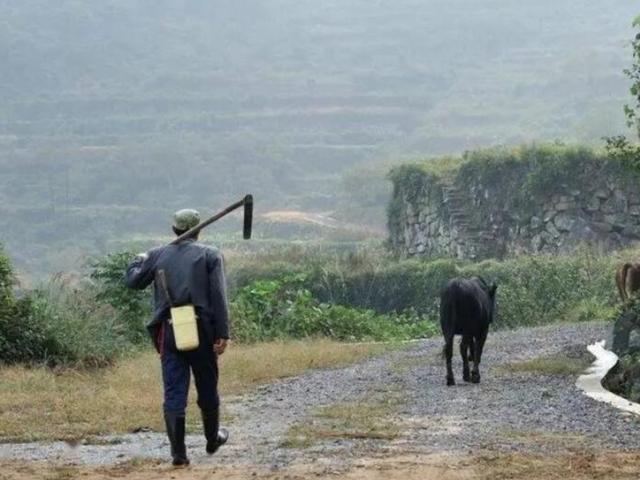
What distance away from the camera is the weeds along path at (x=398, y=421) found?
11484mm

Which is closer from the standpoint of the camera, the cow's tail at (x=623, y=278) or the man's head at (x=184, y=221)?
the man's head at (x=184, y=221)

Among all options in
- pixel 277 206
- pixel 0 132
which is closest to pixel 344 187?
pixel 277 206

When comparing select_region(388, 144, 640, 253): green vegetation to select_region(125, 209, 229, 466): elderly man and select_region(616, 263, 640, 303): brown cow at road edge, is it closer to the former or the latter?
select_region(616, 263, 640, 303): brown cow at road edge

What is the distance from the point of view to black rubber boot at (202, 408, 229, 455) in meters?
11.3

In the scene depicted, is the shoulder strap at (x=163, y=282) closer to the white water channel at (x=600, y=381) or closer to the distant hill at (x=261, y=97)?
the white water channel at (x=600, y=381)

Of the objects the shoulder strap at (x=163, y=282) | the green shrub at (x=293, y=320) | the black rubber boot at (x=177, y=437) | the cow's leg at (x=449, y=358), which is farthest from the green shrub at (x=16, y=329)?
the black rubber boot at (x=177, y=437)

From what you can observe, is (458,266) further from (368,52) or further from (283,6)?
(283,6)

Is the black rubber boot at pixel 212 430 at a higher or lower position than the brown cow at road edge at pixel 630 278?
higher

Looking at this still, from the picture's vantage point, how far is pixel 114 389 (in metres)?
16.7

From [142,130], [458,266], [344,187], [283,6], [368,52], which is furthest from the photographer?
[283,6]

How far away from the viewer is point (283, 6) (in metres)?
154

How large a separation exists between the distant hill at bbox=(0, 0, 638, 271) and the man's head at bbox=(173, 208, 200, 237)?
58963mm

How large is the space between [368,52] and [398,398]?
372 feet

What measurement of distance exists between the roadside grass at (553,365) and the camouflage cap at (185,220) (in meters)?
7.99
